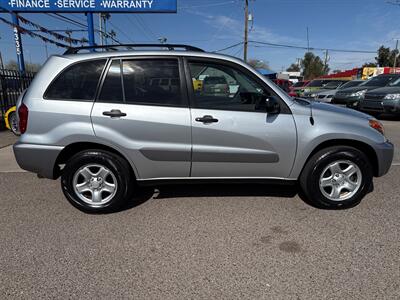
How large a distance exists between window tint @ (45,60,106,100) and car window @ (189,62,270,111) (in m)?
1.04

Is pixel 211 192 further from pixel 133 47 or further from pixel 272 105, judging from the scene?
pixel 133 47

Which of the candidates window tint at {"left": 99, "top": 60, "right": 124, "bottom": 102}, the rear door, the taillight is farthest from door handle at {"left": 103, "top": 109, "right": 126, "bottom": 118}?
the taillight

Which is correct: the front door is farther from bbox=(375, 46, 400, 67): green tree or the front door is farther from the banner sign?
bbox=(375, 46, 400, 67): green tree

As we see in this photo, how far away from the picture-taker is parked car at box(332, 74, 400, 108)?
12.2 metres

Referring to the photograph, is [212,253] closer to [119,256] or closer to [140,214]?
[119,256]

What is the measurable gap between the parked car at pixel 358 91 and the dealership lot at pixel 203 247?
9.49m

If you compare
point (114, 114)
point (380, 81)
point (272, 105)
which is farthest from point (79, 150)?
point (380, 81)

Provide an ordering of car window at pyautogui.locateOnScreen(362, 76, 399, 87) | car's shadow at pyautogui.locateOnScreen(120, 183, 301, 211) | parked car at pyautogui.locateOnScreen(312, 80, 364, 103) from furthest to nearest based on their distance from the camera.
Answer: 1. parked car at pyautogui.locateOnScreen(312, 80, 364, 103)
2. car window at pyautogui.locateOnScreen(362, 76, 399, 87)
3. car's shadow at pyautogui.locateOnScreen(120, 183, 301, 211)

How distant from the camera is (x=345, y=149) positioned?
3322mm

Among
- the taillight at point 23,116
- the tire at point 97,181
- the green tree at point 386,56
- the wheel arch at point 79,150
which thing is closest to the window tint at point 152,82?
the wheel arch at point 79,150

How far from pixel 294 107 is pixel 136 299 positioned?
7.95 ft

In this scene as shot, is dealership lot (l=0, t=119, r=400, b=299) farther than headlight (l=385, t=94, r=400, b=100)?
No

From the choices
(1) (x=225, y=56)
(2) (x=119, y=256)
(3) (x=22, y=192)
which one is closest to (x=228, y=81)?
(1) (x=225, y=56)

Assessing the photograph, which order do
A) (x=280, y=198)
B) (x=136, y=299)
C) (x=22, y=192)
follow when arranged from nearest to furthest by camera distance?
(x=136, y=299), (x=280, y=198), (x=22, y=192)
